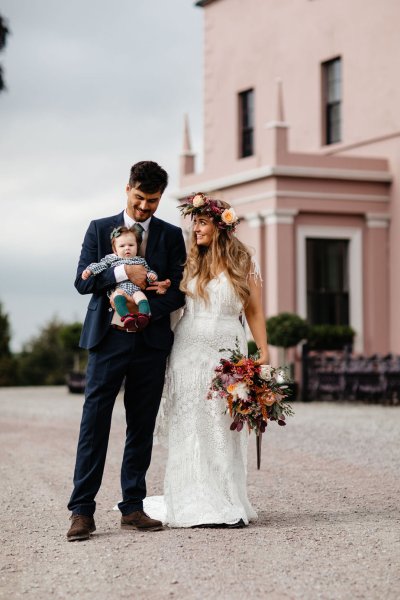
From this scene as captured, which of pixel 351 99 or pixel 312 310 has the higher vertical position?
pixel 351 99

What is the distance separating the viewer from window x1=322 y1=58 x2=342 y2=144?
918 inches

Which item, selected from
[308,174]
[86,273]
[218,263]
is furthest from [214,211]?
[308,174]

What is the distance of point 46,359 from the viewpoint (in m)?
32.0

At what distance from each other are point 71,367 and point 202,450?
25846mm

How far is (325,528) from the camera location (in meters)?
6.46

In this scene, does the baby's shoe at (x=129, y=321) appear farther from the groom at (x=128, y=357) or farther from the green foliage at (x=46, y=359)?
the green foliage at (x=46, y=359)

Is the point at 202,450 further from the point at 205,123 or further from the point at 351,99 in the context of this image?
the point at 205,123

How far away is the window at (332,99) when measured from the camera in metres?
23.3

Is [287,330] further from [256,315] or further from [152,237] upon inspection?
[152,237]

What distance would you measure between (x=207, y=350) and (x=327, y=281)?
592 inches

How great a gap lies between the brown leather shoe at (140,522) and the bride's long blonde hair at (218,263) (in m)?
1.39

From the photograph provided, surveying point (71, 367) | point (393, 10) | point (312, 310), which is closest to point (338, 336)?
point (312, 310)

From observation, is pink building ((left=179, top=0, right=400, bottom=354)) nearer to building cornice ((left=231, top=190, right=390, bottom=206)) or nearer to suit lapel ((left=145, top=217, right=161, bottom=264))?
building cornice ((left=231, top=190, right=390, bottom=206))

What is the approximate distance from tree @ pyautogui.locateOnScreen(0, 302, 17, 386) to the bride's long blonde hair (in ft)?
68.6
